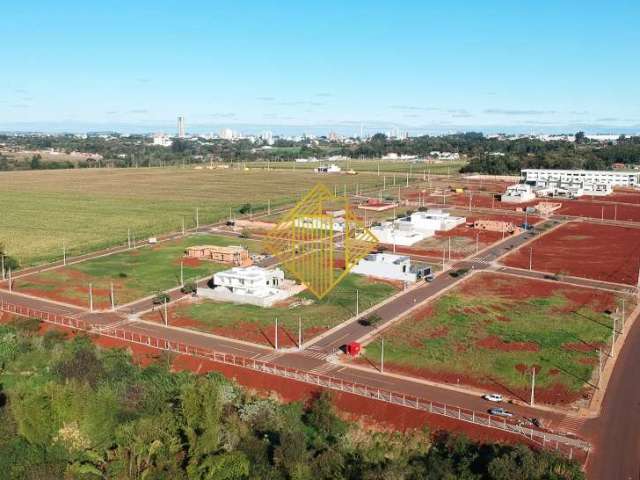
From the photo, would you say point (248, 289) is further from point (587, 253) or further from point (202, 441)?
point (587, 253)

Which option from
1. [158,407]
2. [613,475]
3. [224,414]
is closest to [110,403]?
[158,407]

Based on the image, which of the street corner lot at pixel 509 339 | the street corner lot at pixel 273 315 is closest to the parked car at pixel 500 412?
the street corner lot at pixel 509 339

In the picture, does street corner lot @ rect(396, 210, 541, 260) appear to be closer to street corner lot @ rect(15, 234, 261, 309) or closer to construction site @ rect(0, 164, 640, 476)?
construction site @ rect(0, 164, 640, 476)

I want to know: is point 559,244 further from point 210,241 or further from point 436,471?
point 436,471

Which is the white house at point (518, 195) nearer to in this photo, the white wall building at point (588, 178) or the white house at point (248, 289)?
the white wall building at point (588, 178)
